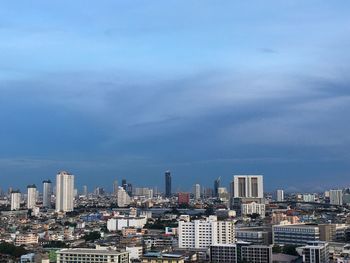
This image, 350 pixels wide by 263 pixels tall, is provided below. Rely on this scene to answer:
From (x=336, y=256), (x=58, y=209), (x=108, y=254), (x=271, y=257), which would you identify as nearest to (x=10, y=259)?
(x=108, y=254)

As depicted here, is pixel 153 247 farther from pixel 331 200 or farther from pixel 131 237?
pixel 331 200

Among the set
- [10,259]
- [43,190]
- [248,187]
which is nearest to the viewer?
[10,259]

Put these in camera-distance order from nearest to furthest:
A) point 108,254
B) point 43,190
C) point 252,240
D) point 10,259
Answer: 1. point 108,254
2. point 10,259
3. point 252,240
4. point 43,190

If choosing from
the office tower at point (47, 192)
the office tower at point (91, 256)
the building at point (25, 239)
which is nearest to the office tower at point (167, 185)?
the office tower at point (47, 192)

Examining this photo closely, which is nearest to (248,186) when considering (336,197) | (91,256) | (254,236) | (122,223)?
(336,197)

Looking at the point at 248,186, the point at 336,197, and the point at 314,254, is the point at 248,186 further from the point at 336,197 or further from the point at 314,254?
the point at 314,254

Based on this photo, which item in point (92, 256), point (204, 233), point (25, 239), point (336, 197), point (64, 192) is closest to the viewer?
point (92, 256)
